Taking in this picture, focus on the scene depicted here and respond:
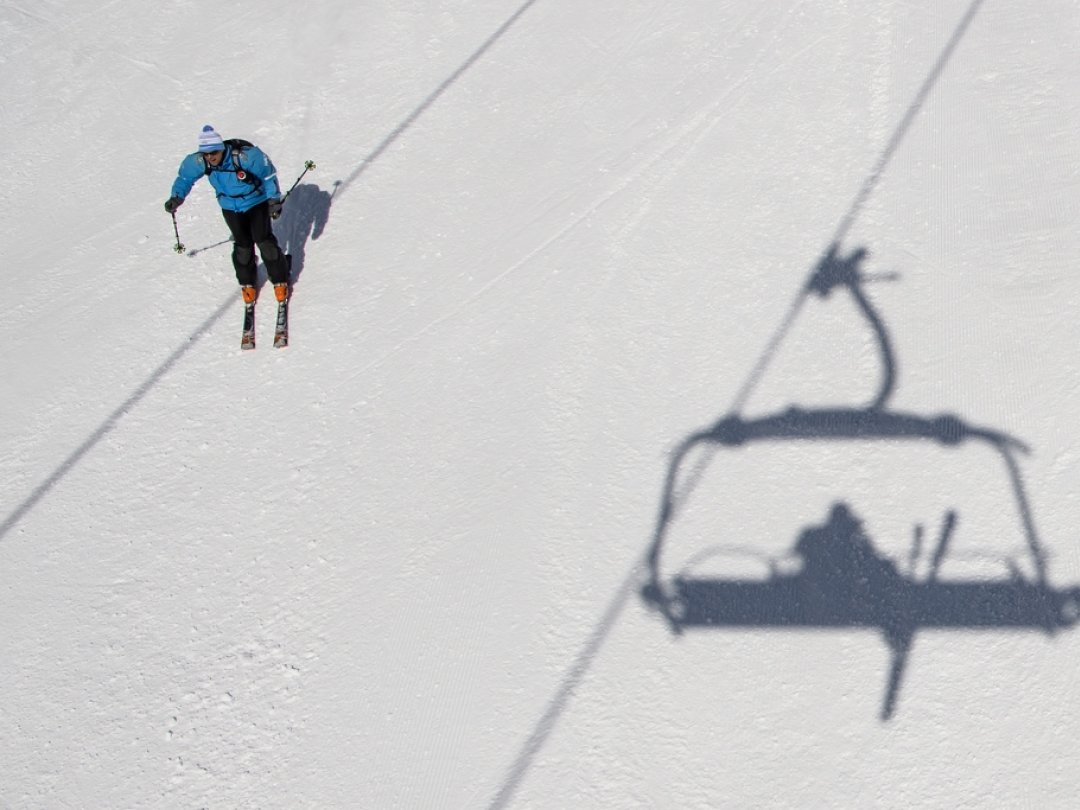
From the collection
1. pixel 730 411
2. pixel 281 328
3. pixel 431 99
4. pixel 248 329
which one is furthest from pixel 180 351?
pixel 730 411

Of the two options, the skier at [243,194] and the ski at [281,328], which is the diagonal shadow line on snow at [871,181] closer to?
the ski at [281,328]

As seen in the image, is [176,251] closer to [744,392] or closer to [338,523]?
[338,523]

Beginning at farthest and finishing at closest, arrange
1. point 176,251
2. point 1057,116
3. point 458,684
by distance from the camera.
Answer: point 176,251 → point 1057,116 → point 458,684

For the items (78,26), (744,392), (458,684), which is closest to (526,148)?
(744,392)

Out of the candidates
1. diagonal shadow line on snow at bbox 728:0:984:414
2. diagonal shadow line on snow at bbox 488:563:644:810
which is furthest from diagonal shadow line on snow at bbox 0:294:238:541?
diagonal shadow line on snow at bbox 728:0:984:414

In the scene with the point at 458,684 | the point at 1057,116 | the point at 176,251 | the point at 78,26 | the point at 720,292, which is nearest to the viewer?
the point at 458,684

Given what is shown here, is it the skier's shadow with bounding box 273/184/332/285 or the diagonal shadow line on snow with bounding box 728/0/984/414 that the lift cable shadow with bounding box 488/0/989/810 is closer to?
the diagonal shadow line on snow with bounding box 728/0/984/414
